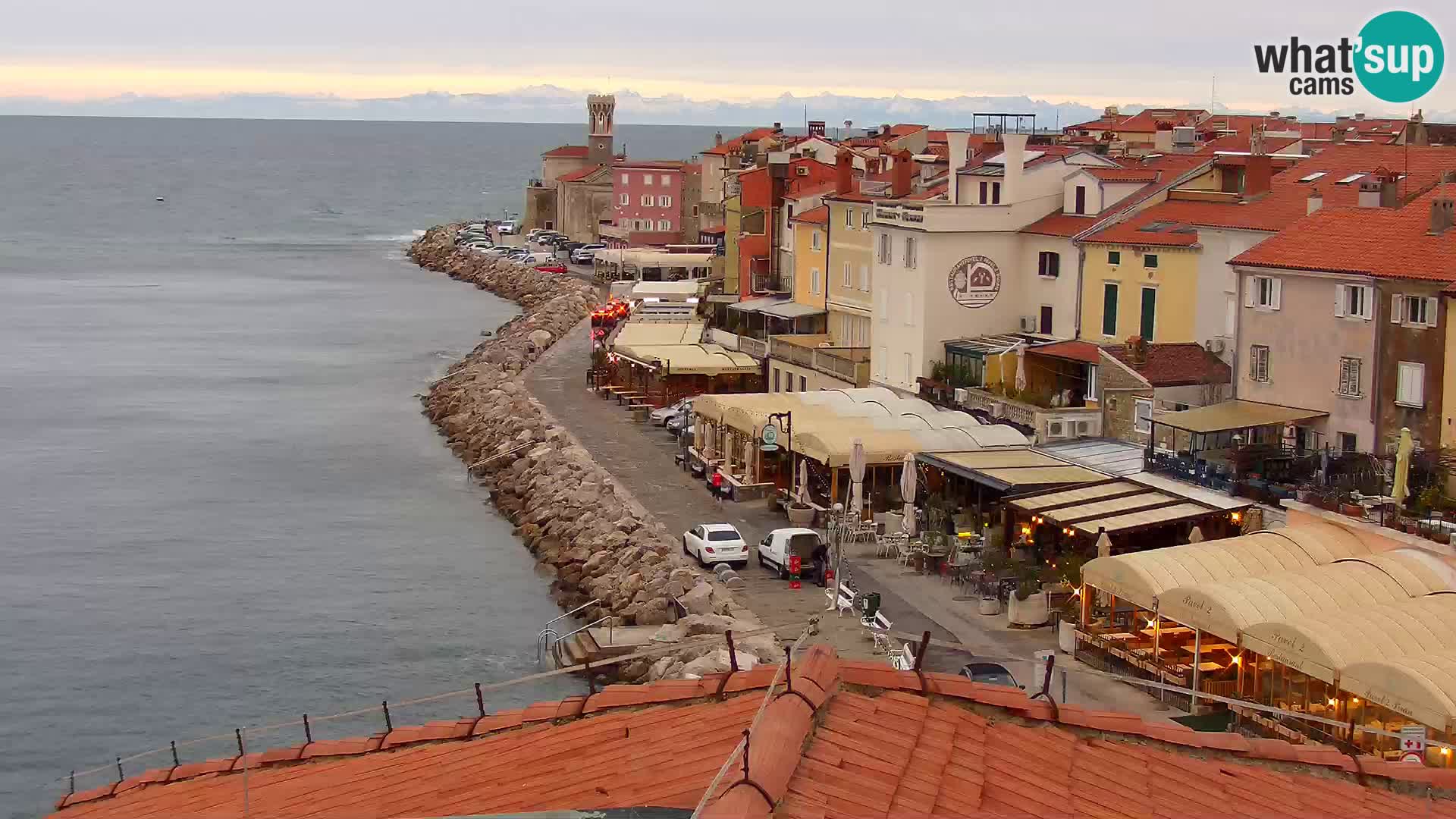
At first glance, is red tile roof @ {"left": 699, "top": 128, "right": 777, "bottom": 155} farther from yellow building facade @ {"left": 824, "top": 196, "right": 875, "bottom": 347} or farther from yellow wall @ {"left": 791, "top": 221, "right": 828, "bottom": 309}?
yellow building facade @ {"left": 824, "top": 196, "right": 875, "bottom": 347}

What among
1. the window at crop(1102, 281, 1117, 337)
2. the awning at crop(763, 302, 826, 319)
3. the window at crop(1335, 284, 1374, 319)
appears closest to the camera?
the window at crop(1335, 284, 1374, 319)

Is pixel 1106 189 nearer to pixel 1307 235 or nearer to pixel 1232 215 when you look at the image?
pixel 1232 215


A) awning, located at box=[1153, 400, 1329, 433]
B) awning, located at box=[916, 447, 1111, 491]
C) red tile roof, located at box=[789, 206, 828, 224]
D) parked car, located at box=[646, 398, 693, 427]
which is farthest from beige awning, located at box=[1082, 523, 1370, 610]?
red tile roof, located at box=[789, 206, 828, 224]

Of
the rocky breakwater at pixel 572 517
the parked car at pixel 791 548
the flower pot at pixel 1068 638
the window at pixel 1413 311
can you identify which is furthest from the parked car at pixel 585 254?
the flower pot at pixel 1068 638

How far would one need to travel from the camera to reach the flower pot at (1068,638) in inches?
953

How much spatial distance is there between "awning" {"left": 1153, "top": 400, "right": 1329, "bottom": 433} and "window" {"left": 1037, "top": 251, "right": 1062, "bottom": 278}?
26.8 ft

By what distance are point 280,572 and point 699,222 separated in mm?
60013

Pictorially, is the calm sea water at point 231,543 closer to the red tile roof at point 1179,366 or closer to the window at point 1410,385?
the red tile roof at point 1179,366

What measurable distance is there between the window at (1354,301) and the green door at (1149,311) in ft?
21.2

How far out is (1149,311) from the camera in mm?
35000

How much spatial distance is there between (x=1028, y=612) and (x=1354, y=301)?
7.94m

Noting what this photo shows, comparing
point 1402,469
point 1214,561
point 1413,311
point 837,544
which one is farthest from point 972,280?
point 1214,561

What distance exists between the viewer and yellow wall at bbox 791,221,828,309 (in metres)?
48.6

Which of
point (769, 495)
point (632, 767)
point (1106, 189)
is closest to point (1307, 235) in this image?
point (1106, 189)
